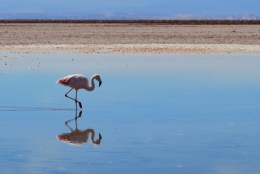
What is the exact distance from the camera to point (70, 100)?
12.4 m

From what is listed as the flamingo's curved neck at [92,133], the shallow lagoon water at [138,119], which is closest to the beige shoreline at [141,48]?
the shallow lagoon water at [138,119]

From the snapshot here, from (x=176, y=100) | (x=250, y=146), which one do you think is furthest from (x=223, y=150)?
(x=176, y=100)

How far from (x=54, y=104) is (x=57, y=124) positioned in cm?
181

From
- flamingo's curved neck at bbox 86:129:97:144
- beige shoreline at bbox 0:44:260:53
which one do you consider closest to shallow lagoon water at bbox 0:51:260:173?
flamingo's curved neck at bbox 86:129:97:144

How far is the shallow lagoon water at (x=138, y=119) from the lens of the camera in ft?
24.1

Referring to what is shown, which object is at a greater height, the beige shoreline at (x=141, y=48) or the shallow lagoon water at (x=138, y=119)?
the beige shoreline at (x=141, y=48)

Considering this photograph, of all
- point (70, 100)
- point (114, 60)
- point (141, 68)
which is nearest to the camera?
point (70, 100)

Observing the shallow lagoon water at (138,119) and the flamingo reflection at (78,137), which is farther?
the flamingo reflection at (78,137)

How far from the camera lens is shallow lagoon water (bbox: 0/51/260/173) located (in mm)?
7352

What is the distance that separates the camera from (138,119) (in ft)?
32.8

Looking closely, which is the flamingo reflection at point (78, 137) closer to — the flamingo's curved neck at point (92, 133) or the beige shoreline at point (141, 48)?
the flamingo's curved neck at point (92, 133)

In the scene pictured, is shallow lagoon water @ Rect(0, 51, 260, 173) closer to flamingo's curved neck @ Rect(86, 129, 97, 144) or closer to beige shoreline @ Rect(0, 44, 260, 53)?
flamingo's curved neck @ Rect(86, 129, 97, 144)

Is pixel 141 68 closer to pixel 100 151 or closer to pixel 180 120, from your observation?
pixel 180 120

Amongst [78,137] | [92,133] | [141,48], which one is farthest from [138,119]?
[141,48]
